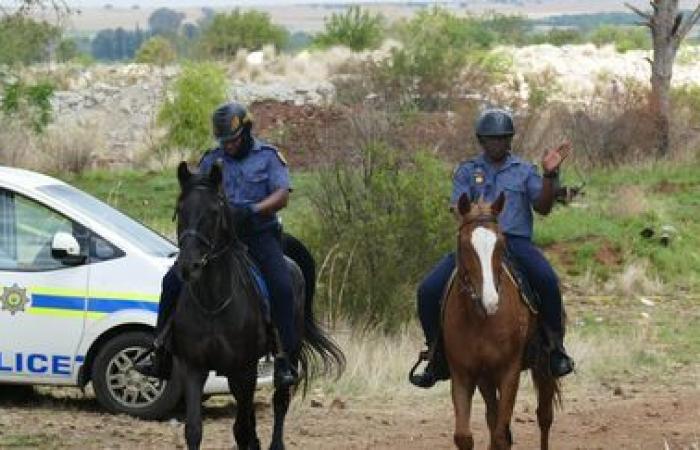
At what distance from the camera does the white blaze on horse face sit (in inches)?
390

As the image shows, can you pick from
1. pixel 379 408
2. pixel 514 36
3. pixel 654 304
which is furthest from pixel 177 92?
pixel 514 36

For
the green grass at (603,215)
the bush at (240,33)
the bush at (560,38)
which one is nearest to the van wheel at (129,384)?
the green grass at (603,215)

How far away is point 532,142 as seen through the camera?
3231 centimetres

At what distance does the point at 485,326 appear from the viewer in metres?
10.3

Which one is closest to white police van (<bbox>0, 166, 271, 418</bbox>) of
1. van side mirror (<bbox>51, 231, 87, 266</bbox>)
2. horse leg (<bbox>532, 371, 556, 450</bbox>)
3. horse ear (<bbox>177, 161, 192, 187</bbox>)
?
van side mirror (<bbox>51, 231, 87, 266</bbox>)

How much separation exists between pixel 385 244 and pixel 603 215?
386 inches

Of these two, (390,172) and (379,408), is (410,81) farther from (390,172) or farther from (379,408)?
(379,408)

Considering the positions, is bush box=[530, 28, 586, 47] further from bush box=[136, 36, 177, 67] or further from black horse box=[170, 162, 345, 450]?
black horse box=[170, 162, 345, 450]

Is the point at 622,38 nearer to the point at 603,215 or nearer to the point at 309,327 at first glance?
the point at 603,215

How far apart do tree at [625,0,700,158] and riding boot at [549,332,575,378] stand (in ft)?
75.3

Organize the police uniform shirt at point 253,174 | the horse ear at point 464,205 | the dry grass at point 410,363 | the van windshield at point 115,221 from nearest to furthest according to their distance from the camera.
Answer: the horse ear at point 464,205, the police uniform shirt at point 253,174, the van windshield at point 115,221, the dry grass at point 410,363

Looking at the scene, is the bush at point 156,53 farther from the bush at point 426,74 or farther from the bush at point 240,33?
the bush at point 426,74

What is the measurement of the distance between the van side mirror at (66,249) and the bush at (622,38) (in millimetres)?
75669

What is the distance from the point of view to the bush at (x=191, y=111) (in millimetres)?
36062
